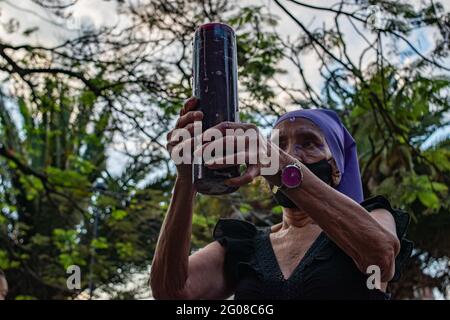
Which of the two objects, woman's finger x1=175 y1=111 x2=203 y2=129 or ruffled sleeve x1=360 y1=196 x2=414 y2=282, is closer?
woman's finger x1=175 y1=111 x2=203 y2=129

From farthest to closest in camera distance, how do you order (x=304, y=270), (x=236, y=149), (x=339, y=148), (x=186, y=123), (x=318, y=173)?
(x=339, y=148)
(x=318, y=173)
(x=304, y=270)
(x=186, y=123)
(x=236, y=149)

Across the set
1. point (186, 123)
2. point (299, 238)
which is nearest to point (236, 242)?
point (299, 238)

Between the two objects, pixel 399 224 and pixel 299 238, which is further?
pixel 299 238

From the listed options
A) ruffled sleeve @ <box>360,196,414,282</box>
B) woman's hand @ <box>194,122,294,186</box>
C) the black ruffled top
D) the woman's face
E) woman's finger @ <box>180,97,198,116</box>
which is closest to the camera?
woman's hand @ <box>194,122,294,186</box>

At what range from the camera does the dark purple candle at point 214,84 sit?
1.29 meters

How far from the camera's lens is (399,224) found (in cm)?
173

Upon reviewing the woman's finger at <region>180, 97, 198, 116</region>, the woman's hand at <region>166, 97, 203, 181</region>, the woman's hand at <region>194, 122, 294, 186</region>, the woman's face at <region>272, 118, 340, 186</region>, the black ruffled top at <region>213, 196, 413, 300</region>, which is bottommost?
the black ruffled top at <region>213, 196, 413, 300</region>

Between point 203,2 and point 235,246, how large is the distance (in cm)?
286

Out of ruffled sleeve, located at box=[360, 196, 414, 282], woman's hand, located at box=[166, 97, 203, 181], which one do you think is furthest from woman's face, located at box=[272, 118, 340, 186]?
woman's hand, located at box=[166, 97, 203, 181]

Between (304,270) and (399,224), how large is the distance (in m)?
0.34

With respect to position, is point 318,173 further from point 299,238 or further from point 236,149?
point 236,149

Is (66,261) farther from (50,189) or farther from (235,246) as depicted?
(235,246)

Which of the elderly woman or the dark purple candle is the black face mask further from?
the dark purple candle

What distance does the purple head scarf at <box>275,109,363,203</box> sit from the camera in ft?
6.20
